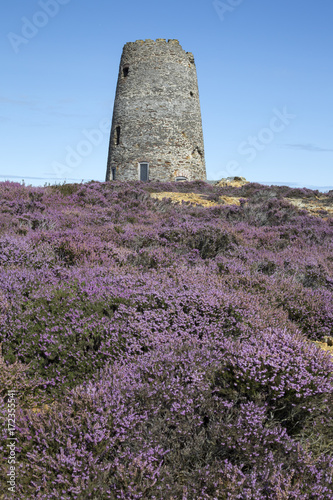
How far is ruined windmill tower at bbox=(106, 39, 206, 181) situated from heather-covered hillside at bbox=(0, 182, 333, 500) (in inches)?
790

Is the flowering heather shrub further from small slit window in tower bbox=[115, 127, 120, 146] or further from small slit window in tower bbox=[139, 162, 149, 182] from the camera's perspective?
small slit window in tower bbox=[115, 127, 120, 146]

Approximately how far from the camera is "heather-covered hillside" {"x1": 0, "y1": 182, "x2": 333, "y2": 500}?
6.45ft

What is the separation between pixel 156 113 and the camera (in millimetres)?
24562

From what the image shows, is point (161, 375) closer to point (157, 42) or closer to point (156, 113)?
point (156, 113)

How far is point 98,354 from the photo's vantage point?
316 centimetres

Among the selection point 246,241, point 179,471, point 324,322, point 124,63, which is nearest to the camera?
point 179,471

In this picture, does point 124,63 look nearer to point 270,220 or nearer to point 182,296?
point 270,220

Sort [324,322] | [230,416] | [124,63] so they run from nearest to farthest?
1. [230,416]
2. [324,322]
3. [124,63]

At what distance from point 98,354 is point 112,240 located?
132 inches

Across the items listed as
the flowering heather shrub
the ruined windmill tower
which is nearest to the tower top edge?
the ruined windmill tower

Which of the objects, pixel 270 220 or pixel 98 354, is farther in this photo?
pixel 270 220

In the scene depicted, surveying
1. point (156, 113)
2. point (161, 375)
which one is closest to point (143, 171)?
point (156, 113)

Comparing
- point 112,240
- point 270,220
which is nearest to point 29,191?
point 112,240

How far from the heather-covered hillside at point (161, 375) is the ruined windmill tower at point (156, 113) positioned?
2008 cm
